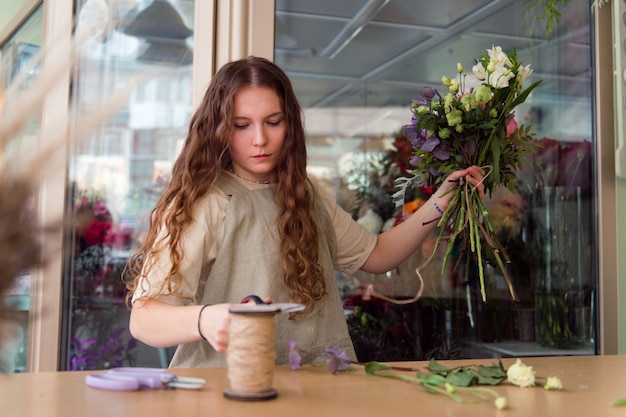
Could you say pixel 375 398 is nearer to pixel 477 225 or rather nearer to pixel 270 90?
pixel 477 225

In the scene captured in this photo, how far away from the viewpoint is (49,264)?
22.4 inches

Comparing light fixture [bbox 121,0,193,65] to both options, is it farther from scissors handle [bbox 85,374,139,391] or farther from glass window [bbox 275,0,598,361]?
scissors handle [bbox 85,374,139,391]

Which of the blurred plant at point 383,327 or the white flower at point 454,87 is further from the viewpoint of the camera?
the blurred plant at point 383,327

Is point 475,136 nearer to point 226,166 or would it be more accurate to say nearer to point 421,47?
point 226,166

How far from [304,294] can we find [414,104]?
607 millimetres

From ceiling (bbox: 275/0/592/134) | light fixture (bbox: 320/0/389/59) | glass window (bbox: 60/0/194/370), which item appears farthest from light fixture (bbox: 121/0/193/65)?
light fixture (bbox: 320/0/389/59)

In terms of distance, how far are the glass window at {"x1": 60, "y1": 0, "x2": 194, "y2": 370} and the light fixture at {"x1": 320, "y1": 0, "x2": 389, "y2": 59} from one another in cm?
62

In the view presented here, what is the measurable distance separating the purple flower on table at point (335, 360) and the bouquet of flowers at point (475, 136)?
444 millimetres

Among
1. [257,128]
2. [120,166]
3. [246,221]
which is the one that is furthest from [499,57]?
[120,166]

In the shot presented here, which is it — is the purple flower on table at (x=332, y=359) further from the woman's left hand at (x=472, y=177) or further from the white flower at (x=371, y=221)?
the white flower at (x=371, y=221)

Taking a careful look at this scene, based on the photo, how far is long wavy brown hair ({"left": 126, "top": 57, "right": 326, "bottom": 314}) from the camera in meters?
1.83

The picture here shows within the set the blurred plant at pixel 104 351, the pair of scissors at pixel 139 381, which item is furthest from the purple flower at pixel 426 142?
the blurred plant at pixel 104 351

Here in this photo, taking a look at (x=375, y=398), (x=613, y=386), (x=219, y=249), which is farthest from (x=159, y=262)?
(x=613, y=386)

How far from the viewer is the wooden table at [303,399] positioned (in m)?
1.17
